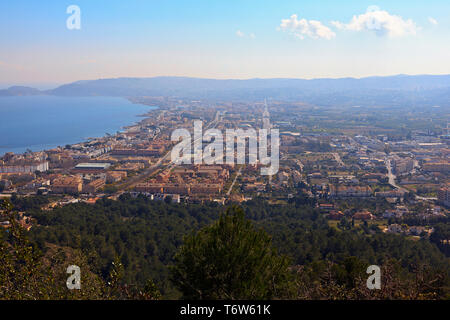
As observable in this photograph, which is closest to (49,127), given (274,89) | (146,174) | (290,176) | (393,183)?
(146,174)

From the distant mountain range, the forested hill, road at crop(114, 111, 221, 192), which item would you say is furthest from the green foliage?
the distant mountain range

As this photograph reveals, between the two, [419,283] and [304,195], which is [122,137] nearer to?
[304,195]

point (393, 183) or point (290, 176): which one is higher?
point (290, 176)

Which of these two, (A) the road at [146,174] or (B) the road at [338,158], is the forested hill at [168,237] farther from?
(B) the road at [338,158]

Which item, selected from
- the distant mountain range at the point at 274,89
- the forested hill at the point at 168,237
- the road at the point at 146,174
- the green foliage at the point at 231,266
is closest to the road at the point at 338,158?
the forested hill at the point at 168,237

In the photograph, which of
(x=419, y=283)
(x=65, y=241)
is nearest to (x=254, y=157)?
(x=65, y=241)

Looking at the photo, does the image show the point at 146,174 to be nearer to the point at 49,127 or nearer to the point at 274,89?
the point at 49,127
